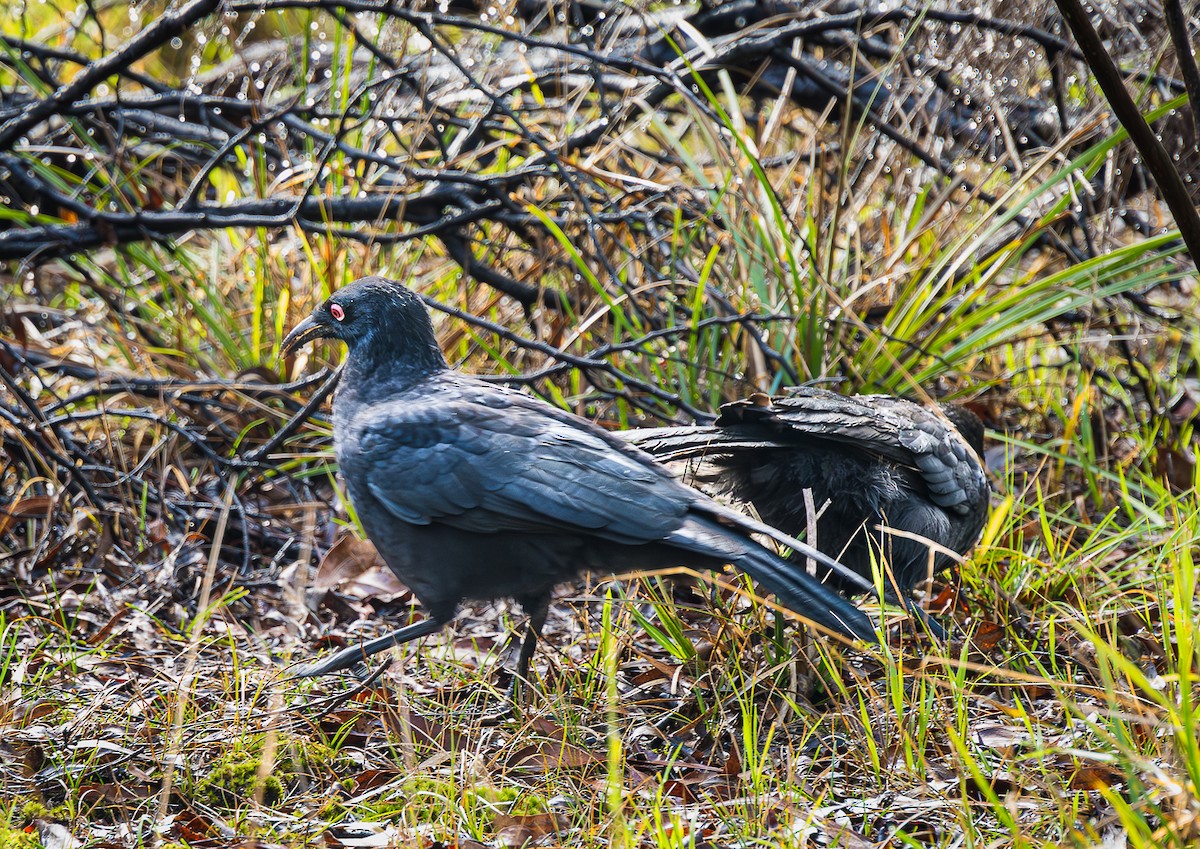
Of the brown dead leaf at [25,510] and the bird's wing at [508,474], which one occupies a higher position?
the bird's wing at [508,474]

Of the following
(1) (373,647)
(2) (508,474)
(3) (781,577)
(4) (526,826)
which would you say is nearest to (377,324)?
(2) (508,474)

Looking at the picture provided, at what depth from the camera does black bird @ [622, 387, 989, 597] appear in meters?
2.85

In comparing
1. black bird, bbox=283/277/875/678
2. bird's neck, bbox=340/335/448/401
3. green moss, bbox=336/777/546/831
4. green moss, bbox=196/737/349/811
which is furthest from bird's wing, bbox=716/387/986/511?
green moss, bbox=196/737/349/811

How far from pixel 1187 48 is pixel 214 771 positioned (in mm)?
2726

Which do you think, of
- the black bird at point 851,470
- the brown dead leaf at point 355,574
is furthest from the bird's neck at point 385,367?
the brown dead leaf at point 355,574

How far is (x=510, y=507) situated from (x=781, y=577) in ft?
2.24

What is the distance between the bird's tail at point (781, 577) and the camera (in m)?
2.36

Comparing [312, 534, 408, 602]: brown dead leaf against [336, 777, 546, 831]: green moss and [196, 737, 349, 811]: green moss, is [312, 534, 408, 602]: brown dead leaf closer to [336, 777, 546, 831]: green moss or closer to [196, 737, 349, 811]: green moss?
[196, 737, 349, 811]: green moss

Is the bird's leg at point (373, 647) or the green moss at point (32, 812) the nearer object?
the green moss at point (32, 812)

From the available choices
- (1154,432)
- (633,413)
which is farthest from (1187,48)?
(633,413)

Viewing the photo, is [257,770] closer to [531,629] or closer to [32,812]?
[32,812]

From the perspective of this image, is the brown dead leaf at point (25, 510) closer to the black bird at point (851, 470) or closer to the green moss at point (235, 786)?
the green moss at point (235, 786)

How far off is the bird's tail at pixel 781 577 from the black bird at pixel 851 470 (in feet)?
1.21

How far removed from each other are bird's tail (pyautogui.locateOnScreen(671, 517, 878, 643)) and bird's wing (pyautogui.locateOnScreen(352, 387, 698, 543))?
0.22ft
